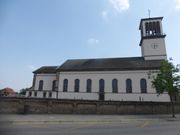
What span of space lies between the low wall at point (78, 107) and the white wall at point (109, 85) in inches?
443

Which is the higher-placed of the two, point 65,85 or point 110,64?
point 110,64

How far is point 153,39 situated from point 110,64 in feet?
42.3

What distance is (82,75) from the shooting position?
4484 centimetres

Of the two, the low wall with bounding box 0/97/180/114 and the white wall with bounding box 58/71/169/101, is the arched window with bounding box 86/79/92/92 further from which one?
the low wall with bounding box 0/97/180/114

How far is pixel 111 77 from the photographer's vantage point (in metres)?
42.9

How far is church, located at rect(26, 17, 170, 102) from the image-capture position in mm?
40625

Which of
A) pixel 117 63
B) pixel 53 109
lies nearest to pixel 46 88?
pixel 117 63

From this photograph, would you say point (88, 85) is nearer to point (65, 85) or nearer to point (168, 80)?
point (65, 85)

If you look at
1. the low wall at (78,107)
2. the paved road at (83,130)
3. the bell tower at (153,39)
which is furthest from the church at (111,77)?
the paved road at (83,130)

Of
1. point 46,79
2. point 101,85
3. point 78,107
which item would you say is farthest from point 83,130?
point 46,79

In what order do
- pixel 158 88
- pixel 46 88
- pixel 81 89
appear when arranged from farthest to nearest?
pixel 46 88 → pixel 81 89 → pixel 158 88

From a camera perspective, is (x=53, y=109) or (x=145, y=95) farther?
(x=145, y=95)

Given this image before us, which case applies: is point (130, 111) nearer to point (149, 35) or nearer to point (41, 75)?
point (149, 35)

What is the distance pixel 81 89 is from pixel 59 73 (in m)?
7.51
